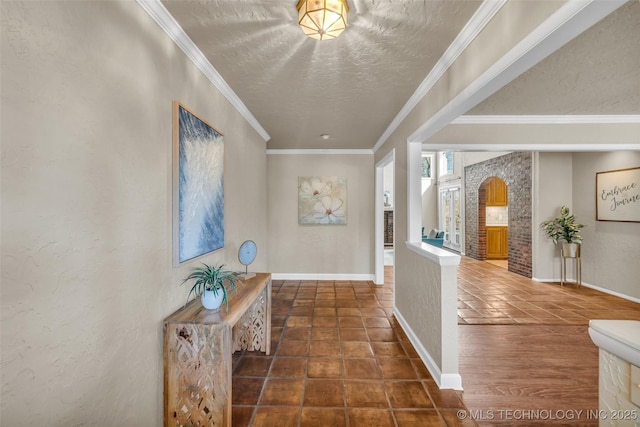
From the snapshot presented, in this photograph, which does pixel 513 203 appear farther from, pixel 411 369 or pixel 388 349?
pixel 411 369

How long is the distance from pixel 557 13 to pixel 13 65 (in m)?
1.86

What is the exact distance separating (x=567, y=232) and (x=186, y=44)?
20.0 feet

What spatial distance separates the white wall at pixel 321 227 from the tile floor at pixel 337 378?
1.62m

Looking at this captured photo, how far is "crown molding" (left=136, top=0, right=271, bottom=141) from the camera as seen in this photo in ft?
4.78

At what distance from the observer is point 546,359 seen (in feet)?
8.32

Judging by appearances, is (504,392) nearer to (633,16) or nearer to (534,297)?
(633,16)

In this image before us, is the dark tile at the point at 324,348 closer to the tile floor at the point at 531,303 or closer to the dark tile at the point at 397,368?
the dark tile at the point at 397,368

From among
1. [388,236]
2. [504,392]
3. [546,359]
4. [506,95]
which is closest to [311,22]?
[506,95]

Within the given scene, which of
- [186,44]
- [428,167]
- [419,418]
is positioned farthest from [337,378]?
[428,167]

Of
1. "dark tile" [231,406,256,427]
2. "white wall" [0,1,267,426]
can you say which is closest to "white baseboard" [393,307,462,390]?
"dark tile" [231,406,256,427]

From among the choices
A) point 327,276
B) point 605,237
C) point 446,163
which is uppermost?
point 446,163

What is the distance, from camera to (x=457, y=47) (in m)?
1.78

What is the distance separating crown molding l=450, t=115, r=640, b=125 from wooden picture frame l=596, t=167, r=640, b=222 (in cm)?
118

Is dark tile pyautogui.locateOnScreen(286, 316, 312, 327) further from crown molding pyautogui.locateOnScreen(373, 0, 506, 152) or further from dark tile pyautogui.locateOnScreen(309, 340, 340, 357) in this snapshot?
crown molding pyautogui.locateOnScreen(373, 0, 506, 152)
